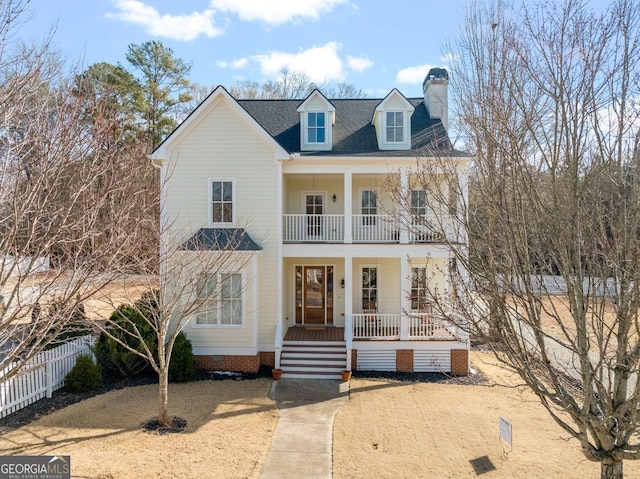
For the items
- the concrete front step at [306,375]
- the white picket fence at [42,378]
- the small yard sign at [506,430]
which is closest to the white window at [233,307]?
the concrete front step at [306,375]

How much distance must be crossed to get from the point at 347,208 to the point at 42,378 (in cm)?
1011

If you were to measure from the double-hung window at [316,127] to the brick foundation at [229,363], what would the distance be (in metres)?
8.15

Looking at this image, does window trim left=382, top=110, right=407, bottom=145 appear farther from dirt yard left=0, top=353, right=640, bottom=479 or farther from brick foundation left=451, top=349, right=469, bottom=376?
dirt yard left=0, top=353, right=640, bottom=479

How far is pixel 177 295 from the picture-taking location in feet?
29.4

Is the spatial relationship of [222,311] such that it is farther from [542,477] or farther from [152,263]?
[542,477]

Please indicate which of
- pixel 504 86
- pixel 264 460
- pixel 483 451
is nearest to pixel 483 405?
pixel 483 451

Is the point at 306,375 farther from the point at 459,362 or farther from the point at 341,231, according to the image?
the point at 341,231

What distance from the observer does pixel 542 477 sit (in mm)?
7086

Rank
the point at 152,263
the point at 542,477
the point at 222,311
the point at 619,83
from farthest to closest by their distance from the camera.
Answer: the point at 222,311 → the point at 152,263 → the point at 542,477 → the point at 619,83

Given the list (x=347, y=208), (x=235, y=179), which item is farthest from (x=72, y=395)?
(x=347, y=208)

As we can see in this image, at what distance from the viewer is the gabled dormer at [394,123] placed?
14688 mm

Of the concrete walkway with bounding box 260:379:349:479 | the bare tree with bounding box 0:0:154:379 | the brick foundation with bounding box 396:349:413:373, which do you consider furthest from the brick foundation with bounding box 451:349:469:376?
the bare tree with bounding box 0:0:154:379

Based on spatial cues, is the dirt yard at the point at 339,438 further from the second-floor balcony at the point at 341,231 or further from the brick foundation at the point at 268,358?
the second-floor balcony at the point at 341,231

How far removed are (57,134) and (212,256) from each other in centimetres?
622
